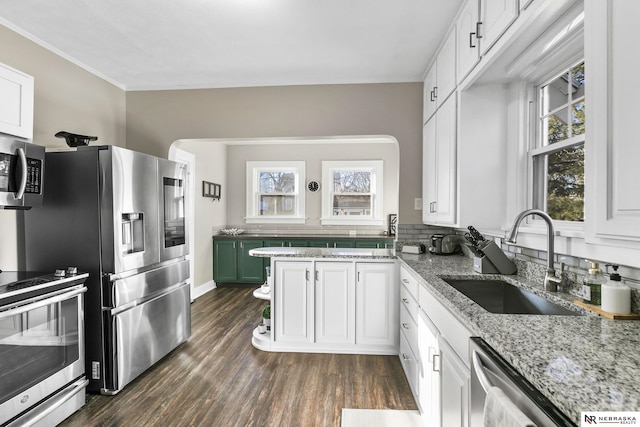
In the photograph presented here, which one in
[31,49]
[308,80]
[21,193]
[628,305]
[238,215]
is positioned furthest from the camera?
[238,215]

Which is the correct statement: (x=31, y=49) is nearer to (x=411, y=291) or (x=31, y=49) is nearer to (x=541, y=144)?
(x=411, y=291)

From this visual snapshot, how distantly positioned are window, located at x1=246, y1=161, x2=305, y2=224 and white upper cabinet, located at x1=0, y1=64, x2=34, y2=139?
4055 mm

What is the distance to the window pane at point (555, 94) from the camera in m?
1.95

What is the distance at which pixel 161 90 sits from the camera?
3729 millimetres

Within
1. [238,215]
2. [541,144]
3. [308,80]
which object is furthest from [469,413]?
[238,215]

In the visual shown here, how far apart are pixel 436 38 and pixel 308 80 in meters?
1.30

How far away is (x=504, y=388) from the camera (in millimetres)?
938

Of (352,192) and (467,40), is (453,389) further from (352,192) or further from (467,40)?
(352,192)

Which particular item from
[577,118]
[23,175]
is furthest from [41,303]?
[577,118]

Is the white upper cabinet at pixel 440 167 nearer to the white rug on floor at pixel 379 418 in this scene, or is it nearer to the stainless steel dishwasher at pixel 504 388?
the white rug on floor at pixel 379 418

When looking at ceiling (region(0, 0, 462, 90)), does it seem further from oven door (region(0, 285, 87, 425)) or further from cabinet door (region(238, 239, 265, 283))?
cabinet door (region(238, 239, 265, 283))

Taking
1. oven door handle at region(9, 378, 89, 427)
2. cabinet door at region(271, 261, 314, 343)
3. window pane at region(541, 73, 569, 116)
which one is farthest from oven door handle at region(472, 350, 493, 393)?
oven door handle at region(9, 378, 89, 427)

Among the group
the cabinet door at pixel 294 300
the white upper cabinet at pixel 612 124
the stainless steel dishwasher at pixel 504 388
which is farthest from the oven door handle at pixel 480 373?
the cabinet door at pixel 294 300

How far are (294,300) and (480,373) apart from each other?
→ 7.21ft
